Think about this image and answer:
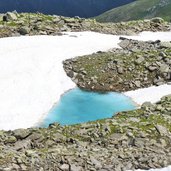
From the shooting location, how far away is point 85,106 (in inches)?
1875

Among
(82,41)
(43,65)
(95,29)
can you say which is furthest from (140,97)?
(95,29)

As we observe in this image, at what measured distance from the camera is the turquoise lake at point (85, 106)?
4388 cm

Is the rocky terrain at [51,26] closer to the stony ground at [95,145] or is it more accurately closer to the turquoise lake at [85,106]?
the turquoise lake at [85,106]

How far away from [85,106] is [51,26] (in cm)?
2397

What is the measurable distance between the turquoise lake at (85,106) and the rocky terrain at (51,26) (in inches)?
693

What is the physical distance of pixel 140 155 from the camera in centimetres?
3167

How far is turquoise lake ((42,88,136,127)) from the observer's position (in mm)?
43875

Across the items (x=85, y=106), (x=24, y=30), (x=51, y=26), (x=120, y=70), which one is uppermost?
(x=24, y=30)

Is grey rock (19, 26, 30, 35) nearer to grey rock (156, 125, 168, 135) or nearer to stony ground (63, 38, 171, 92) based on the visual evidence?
stony ground (63, 38, 171, 92)

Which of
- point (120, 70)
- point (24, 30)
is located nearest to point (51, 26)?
point (24, 30)

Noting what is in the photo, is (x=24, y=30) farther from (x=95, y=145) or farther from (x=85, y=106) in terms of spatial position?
(x=95, y=145)

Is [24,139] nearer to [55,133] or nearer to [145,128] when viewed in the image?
[55,133]

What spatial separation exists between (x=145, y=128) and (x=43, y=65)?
21.5 meters

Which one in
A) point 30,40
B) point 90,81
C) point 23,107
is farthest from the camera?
point 30,40
